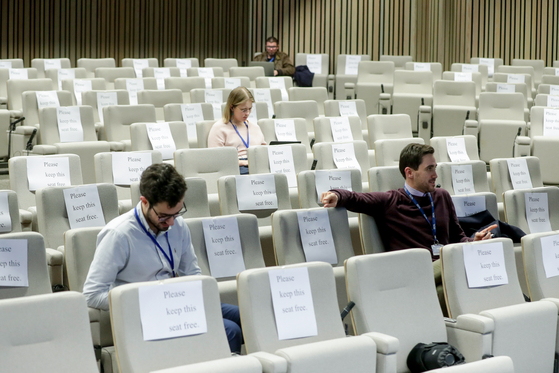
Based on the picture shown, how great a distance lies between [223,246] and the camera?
309cm

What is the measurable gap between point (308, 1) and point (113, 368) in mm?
10079

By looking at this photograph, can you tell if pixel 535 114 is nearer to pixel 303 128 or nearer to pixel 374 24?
pixel 303 128

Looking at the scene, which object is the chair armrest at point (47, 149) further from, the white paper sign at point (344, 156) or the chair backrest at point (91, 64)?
the chair backrest at point (91, 64)

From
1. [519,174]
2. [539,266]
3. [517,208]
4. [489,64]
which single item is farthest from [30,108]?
[489,64]

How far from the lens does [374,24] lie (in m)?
11.1

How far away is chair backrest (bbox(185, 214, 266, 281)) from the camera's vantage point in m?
3.05

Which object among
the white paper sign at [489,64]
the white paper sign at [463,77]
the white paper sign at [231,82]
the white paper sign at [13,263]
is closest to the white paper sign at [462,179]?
the white paper sign at [13,263]

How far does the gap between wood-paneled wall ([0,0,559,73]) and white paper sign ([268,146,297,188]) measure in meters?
6.94

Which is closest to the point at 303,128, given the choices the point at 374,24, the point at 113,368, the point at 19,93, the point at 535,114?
the point at 535,114

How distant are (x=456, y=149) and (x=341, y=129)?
996mm

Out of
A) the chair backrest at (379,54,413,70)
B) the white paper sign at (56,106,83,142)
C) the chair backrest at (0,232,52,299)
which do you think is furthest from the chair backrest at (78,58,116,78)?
the chair backrest at (0,232,52,299)

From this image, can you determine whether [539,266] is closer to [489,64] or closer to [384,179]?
[384,179]

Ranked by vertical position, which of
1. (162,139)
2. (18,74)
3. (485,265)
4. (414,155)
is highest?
(18,74)

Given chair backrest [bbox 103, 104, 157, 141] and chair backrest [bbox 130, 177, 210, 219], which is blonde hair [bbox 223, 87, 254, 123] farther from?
chair backrest [bbox 130, 177, 210, 219]
